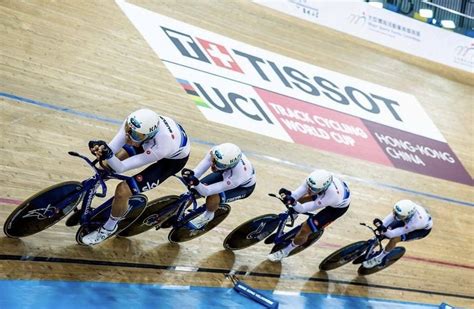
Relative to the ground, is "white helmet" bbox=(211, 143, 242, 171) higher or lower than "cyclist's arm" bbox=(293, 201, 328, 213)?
higher

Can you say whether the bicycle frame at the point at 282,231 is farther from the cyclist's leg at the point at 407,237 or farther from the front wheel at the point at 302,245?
the cyclist's leg at the point at 407,237

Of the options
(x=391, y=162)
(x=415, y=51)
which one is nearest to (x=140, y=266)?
(x=391, y=162)

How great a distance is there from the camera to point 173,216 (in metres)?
5.16

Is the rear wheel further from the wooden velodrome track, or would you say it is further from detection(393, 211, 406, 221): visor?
detection(393, 211, 406, 221): visor

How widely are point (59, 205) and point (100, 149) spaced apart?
60 centimetres

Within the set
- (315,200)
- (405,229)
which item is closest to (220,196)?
(315,200)

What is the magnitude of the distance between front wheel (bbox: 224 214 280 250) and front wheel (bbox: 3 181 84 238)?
1.76 meters

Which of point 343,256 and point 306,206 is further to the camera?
point 343,256

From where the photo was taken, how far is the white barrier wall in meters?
11.3

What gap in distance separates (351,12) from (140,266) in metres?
8.06

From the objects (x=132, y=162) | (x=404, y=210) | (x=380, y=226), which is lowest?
(x=380, y=226)

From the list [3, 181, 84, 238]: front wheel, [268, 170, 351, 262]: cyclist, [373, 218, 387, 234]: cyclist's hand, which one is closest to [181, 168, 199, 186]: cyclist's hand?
[3, 181, 84, 238]: front wheel

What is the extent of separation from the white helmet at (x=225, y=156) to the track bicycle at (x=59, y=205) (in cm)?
67

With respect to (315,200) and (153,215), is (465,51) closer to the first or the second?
(315,200)
